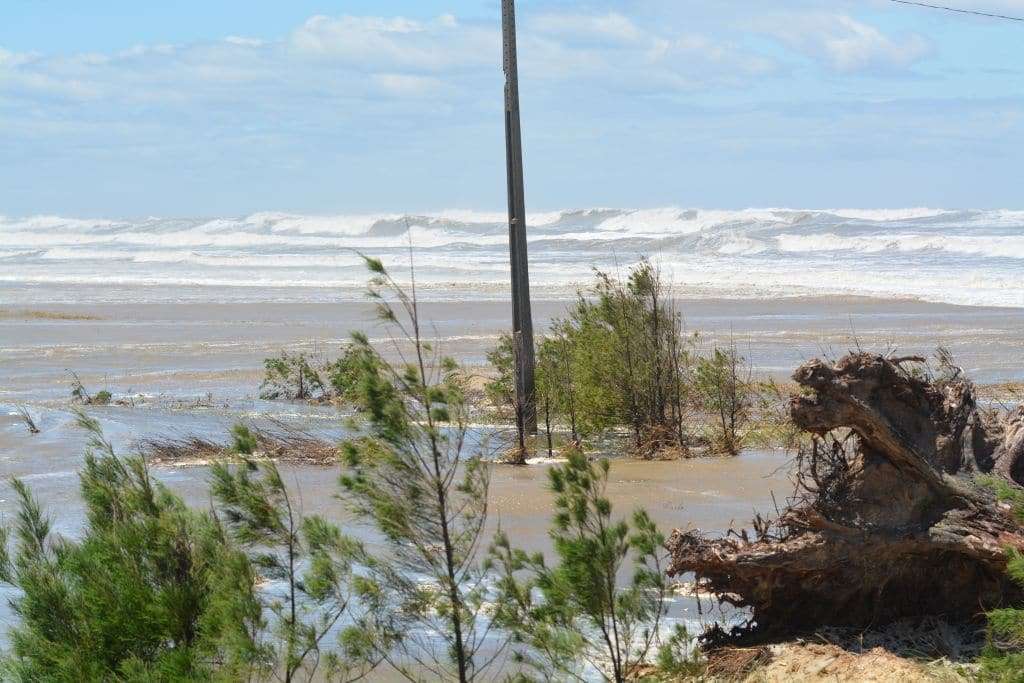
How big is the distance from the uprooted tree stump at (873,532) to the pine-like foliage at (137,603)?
2.27 m

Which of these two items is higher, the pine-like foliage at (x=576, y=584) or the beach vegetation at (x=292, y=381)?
the pine-like foliage at (x=576, y=584)

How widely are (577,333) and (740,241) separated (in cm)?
4846

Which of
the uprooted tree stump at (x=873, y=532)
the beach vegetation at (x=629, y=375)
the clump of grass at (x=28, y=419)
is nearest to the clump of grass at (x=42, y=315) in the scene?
the clump of grass at (x=28, y=419)

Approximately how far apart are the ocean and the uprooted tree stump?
12363 millimetres

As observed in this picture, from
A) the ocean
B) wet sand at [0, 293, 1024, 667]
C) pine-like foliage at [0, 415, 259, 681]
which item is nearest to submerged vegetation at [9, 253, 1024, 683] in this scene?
pine-like foliage at [0, 415, 259, 681]

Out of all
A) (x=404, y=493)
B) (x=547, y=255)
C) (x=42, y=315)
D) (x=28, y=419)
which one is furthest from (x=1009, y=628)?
(x=547, y=255)

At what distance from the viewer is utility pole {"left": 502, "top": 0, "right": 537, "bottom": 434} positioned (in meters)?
12.9

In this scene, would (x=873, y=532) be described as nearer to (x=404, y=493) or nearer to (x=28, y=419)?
(x=404, y=493)

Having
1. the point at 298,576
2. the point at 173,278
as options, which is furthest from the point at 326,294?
the point at 298,576

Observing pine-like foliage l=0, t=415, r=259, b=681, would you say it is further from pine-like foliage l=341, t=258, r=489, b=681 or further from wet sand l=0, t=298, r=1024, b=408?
wet sand l=0, t=298, r=1024, b=408

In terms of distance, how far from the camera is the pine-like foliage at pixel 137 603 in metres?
4.73

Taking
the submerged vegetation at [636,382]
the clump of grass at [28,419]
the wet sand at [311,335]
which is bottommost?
the wet sand at [311,335]

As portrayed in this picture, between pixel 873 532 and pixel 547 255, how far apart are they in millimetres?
54518

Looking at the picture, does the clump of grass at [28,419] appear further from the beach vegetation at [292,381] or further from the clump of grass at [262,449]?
the beach vegetation at [292,381]
